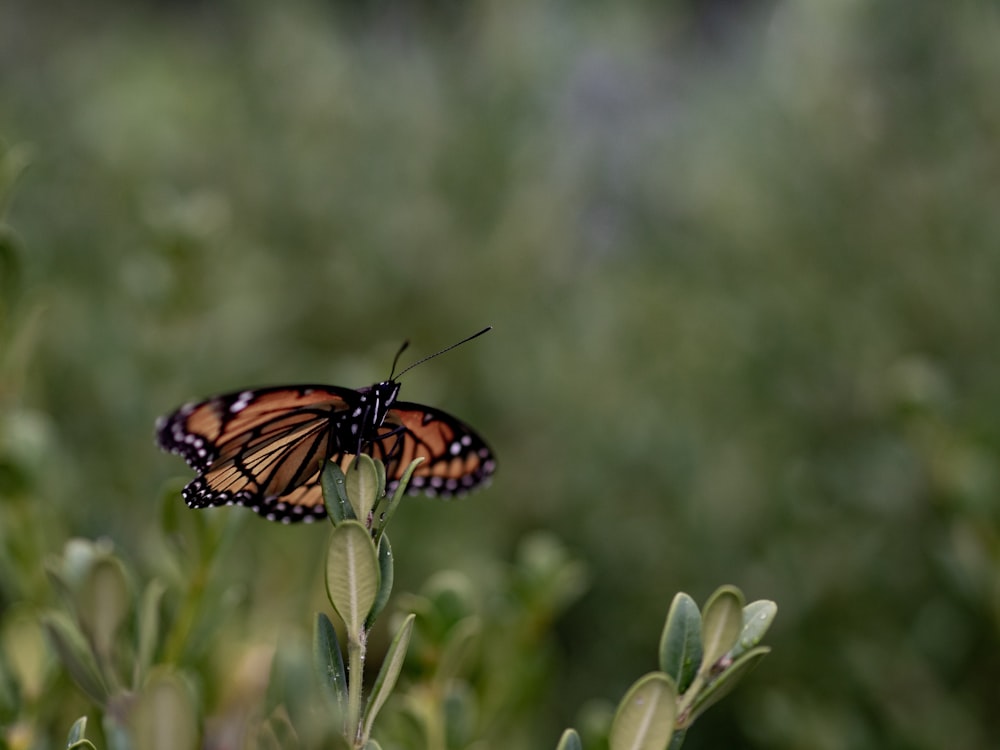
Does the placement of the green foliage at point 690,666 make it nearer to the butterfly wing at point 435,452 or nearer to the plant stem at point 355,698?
the plant stem at point 355,698

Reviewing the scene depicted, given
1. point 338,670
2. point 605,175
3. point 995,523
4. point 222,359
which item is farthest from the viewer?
point 605,175

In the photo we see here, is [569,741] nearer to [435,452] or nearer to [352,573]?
[352,573]

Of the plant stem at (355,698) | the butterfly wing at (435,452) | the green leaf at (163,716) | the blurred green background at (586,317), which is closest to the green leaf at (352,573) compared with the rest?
the plant stem at (355,698)

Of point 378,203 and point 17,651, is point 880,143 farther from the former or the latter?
point 17,651

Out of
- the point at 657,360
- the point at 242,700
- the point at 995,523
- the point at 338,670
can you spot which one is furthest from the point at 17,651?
the point at 657,360

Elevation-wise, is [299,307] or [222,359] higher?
[299,307]

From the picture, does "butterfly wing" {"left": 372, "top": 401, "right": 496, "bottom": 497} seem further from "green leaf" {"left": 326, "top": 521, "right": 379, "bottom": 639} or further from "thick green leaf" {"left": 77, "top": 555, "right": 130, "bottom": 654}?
"green leaf" {"left": 326, "top": 521, "right": 379, "bottom": 639}

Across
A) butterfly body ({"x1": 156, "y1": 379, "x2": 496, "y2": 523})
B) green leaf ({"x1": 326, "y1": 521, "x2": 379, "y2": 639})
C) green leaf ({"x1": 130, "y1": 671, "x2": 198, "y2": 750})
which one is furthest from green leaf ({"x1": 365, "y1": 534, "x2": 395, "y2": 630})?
butterfly body ({"x1": 156, "y1": 379, "x2": 496, "y2": 523})
